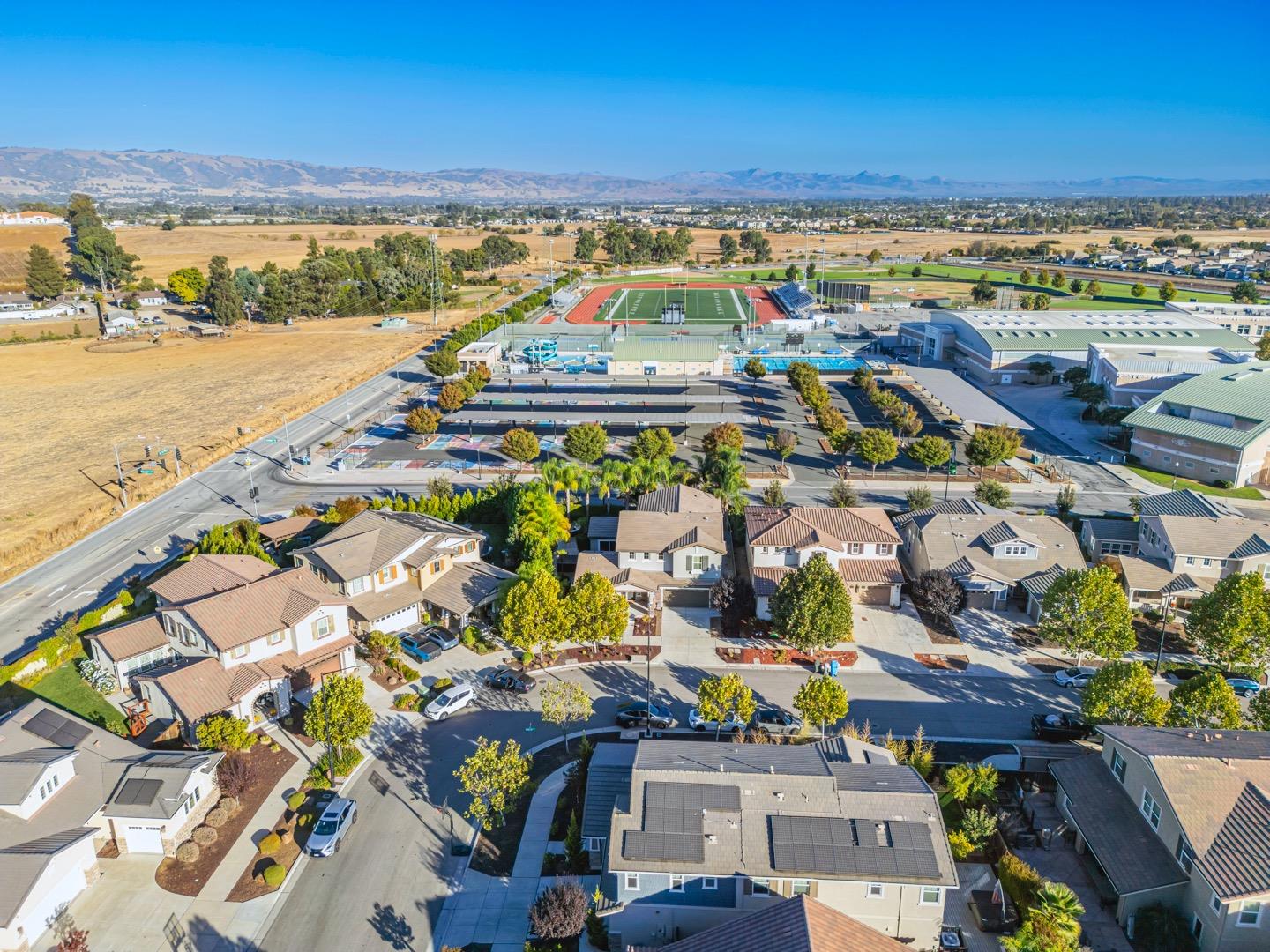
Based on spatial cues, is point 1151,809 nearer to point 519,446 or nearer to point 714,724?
point 714,724

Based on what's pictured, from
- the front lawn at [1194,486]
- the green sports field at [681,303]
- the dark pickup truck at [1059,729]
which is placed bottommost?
the dark pickup truck at [1059,729]

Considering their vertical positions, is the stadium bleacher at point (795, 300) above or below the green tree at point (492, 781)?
above

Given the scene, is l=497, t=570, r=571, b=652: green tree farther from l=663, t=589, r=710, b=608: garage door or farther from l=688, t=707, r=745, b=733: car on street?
l=663, t=589, r=710, b=608: garage door

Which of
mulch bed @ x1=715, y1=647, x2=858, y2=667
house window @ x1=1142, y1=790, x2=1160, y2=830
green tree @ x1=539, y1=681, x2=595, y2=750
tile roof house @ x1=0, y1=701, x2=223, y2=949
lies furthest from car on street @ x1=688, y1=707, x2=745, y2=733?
tile roof house @ x1=0, y1=701, x2=223, y2=949

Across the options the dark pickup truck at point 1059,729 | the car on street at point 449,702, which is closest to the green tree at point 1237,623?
the dark pickup truck at point 1059,729

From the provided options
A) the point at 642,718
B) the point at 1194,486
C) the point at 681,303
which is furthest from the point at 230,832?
the point at 681,303

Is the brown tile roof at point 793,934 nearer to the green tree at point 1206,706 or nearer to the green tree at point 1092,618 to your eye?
the green tree at point 1206,706

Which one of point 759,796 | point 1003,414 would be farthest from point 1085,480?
point 759,796

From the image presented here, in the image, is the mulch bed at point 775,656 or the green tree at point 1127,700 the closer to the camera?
the green tree at point 1127,700
